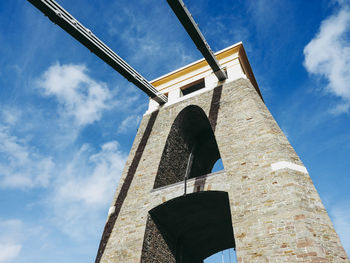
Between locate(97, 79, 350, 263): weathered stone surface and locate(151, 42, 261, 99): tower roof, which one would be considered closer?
locate(97, 79, 350, 263): weathered stone surface

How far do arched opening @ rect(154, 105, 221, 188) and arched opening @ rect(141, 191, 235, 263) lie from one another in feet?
3.70

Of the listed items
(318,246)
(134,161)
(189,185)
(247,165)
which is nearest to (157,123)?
(134,161)

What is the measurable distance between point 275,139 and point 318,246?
3.05 metres

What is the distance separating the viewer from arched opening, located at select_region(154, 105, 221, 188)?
33.1 ft

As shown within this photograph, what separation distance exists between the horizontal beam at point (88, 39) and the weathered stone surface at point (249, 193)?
2297 millimetres

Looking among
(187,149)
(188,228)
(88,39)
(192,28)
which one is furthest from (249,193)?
(88,39)

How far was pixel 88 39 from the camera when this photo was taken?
9047 millimetres

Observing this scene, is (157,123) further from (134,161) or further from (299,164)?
(299,164)

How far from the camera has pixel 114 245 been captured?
800cm

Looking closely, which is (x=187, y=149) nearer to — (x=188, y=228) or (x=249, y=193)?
(x=188, y=228)

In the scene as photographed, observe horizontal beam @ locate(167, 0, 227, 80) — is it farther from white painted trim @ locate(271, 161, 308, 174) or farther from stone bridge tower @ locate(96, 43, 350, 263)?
white painted trim @ locate(271, 161, 308, 174)

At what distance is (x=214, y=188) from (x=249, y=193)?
1.13m

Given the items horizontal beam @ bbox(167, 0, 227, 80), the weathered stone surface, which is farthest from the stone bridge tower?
horizontal beam @ bbox(167, 0, 227, 80)

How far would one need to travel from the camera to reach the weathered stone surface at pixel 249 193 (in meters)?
5.78
